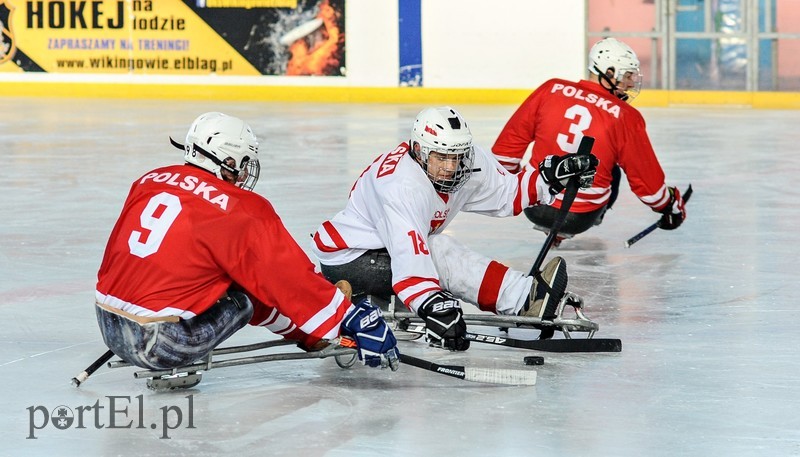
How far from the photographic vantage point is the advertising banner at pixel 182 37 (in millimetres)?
16766

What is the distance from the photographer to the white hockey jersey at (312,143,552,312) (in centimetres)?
452

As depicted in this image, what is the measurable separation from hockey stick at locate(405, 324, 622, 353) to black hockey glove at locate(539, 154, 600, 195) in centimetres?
70

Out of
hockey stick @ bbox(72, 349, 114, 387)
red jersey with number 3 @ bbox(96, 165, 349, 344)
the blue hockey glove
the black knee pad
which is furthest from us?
the black knee pad

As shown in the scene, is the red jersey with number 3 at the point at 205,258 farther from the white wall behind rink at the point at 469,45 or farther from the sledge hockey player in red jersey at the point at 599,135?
the white wall behind rink at the point at 469,45

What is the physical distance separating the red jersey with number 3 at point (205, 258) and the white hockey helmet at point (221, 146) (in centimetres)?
7

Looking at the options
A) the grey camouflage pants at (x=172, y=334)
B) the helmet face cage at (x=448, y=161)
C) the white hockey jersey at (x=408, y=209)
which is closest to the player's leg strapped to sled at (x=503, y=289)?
the white hockey jersey at (x=408, y=209)

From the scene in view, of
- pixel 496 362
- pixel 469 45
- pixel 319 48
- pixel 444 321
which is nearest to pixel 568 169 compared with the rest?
pixel 496 362

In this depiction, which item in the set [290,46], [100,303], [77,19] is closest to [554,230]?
[100,303]

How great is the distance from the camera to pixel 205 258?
13.4 ft

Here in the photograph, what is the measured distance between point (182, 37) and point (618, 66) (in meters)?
10.9

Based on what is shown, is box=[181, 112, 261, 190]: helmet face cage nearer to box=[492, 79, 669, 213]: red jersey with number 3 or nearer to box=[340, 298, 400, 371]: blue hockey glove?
box=[340, 298, 400, 371]: blue hockey glove

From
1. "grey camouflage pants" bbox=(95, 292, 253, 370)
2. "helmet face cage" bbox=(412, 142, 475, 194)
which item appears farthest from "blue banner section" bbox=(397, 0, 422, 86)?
"grey camouflage pants" bbox=(95, 292, 253, 370)

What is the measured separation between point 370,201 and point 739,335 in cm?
150

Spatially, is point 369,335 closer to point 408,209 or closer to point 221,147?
point 408,209
